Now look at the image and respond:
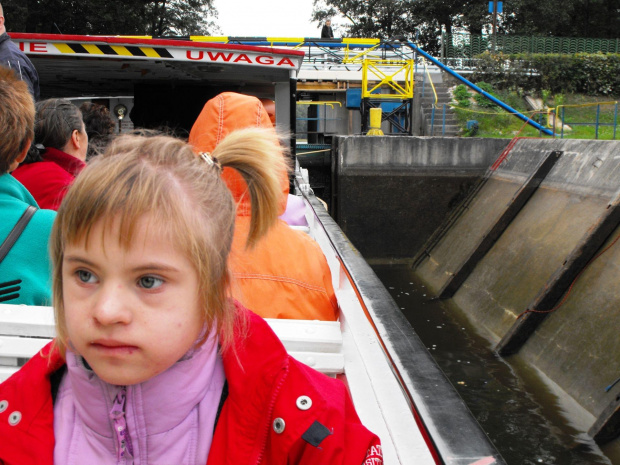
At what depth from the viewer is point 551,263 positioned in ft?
23.4

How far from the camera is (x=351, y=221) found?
10812mm

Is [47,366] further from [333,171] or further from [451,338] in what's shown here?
[333,171]

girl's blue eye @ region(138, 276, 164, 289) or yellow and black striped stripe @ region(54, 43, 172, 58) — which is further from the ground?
yellow and black striped stripe @ region(54, 43, 172, 58)

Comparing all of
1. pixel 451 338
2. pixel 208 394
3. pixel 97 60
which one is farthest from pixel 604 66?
pixel 208 394

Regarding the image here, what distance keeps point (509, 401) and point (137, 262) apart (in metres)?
5.44

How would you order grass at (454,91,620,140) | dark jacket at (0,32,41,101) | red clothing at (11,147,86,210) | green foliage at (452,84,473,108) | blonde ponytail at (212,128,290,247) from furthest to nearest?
green foliage at (452,84,473,108) → grass at (454,91,620,140) → dark jacket at (0,32,41,101) → red clothing at (11,147,86,210) → blonde ponytail at (212,128,290,247)

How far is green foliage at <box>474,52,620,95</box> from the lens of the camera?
73.0 feet

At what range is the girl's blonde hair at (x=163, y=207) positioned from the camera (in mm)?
1145

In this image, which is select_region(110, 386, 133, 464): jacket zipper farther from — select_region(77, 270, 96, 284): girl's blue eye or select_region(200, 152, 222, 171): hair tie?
select_region(200, 152, 222, 171): hair tie

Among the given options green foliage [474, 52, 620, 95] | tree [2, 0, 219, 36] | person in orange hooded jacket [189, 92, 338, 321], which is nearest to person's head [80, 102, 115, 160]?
person in orange hooded jacket [189, 92, 338, 321]

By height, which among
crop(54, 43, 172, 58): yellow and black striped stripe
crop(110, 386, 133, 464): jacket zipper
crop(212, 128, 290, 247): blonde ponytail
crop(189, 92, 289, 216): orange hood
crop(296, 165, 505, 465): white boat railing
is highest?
crop(54, 43, 172, 58): yellow and black striped stripe

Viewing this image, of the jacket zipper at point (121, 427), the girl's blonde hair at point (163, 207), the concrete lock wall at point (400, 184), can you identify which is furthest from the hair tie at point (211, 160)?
the concrete lock wall at point (400, 184)

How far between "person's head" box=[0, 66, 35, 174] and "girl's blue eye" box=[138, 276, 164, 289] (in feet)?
3.51

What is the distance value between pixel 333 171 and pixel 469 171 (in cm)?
236
